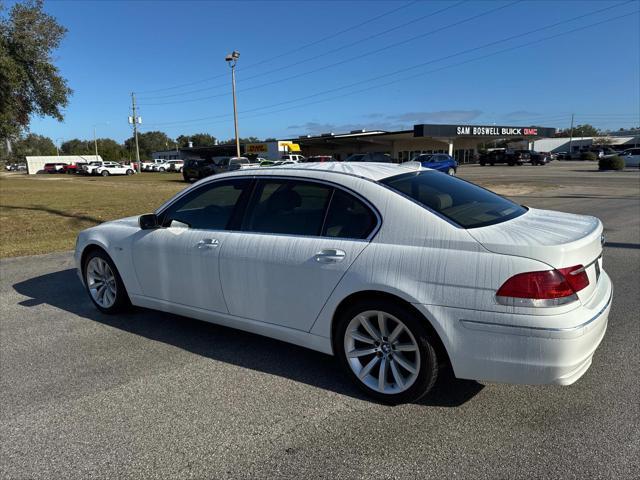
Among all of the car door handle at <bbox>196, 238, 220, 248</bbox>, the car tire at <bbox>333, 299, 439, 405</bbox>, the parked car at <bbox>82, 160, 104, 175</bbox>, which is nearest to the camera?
the car tire at <bbox>333, 299, 439, 405</bbox>

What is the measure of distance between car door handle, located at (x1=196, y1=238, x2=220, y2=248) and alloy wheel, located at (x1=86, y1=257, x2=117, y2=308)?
151 centimetres

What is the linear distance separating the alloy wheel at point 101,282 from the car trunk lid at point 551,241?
3814 mm

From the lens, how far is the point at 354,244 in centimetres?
321

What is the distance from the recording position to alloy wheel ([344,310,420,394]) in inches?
121

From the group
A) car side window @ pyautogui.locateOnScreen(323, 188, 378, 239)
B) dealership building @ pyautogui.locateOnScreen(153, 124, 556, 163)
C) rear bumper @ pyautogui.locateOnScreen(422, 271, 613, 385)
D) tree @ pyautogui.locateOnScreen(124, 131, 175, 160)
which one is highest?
tree @ pyautogui.locateOnScreen(124, 131, 175, 160)

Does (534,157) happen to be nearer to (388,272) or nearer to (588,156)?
(588,156)

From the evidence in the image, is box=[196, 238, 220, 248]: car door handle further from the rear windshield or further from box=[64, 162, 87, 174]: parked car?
box=[64, 162, 87, 174]: parked car

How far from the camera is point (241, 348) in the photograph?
4.17 metres

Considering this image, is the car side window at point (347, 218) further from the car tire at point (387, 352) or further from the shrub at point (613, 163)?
the shrub at point (613, 163)

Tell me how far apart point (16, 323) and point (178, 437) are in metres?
3.17

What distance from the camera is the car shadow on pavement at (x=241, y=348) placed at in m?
3.38

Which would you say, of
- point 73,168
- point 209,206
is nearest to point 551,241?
point 209,206

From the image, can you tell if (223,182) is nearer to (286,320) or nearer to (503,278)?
(286,320)

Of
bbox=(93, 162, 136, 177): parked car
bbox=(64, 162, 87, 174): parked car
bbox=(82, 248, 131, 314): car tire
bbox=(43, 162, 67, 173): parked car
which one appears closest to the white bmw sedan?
bbox=(82, 248, 131, 314): car tire
